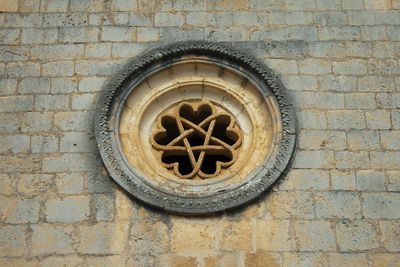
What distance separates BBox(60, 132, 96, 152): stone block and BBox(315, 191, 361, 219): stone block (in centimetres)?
227

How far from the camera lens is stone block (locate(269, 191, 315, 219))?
239 inches

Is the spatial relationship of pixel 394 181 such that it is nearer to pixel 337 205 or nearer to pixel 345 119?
pixel 337 205

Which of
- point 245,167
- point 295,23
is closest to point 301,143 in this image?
point 245,167

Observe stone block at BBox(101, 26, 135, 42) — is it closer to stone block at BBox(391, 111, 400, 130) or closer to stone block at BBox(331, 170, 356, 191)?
stone block at BBox(331, 170, 356, 191)

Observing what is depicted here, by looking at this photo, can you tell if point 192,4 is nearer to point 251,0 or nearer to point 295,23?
point 251,0

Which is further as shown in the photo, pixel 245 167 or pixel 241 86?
pixel 241 86

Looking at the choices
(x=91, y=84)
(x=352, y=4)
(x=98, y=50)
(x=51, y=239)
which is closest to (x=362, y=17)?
(x=352, y=4)

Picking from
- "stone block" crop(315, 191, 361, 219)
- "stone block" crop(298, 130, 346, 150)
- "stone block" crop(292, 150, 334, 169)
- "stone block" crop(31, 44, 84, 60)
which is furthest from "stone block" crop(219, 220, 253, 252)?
"stone block" crop(31, 44, 84, 60)

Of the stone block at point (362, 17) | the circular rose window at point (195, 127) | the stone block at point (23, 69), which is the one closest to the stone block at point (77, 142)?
the circular rose window at point (195, 127)

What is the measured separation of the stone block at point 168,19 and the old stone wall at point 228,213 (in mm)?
15

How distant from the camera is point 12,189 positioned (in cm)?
626

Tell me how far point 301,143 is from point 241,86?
1.01 metres

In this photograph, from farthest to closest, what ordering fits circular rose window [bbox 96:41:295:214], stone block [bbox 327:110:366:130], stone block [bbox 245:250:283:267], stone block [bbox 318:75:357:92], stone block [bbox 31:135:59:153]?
1. stone block [bbox 318:75:357:92]
2. stone block [bbox 327:110:366:130]
3. stone block [bbox 31:135:59:153]
4. circular rose window [bbox 96:41:295:214]
5. stone block [bbox 245:250:283:267]

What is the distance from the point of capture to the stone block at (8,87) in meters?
6.86
